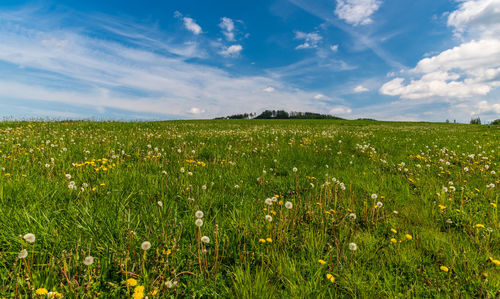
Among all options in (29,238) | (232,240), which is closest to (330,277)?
(232,240)

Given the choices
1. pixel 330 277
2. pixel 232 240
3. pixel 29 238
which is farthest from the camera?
pixel 232 240

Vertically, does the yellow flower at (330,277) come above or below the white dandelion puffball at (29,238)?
below

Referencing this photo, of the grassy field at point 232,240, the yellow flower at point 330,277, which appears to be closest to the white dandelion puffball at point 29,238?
the grassy field at point 232,240

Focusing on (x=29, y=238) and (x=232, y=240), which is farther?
(x=232, y=240)

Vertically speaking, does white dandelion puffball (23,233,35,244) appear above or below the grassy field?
above

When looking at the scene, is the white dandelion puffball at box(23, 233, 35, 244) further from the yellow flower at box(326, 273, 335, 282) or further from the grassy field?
the yellow flower at box(326, 273, 335, 282)

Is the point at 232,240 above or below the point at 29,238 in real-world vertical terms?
below

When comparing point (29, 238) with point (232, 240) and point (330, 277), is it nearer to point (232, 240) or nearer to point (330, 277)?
point (232, 240)

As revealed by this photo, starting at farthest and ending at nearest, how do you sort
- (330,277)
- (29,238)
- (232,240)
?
(232,240) → (330,277) → (29,238)

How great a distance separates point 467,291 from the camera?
196 cm

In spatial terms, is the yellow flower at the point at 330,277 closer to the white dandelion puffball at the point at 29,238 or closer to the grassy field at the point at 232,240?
the grassy field at the point at 232,240

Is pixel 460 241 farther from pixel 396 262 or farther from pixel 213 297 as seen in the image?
pixel 213 297

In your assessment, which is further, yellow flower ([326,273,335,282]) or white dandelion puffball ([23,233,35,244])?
yellow flower ([326,273,335,282])

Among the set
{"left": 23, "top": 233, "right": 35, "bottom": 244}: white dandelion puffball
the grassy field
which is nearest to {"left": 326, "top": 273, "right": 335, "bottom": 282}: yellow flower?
the grassy field
